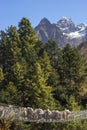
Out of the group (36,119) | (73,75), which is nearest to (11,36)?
(73,75)

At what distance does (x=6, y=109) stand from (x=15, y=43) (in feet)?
127

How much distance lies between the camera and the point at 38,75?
7194 cm

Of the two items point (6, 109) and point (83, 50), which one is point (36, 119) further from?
point (83, 50)

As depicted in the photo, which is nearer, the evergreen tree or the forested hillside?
the forested hillside

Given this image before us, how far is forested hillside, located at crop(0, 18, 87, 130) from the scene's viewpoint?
69.2 m

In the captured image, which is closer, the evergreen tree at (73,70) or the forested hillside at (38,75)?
the forested hillside at (38,75)

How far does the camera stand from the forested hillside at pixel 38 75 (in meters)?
69.2

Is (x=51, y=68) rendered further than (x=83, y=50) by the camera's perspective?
No

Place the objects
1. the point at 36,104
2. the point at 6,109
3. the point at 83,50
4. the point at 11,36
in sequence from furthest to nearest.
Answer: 1. the point at 83,50
2. the point at 11,36
3. the point at 36,104
4. the point at 6,109

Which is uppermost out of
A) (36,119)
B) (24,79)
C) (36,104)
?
(24,79)

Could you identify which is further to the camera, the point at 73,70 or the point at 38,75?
the point at 73,70

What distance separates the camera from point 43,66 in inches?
3049

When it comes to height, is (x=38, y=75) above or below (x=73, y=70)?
below

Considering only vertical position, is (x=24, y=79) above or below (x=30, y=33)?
below
